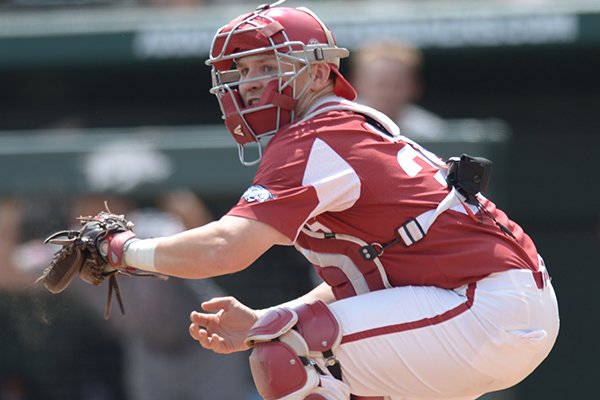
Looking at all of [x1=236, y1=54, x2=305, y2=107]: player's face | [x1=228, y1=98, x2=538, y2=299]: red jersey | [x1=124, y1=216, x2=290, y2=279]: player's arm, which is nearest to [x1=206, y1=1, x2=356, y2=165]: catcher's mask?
[x1=236, y1=54, x2=305, y2=107]: player's face

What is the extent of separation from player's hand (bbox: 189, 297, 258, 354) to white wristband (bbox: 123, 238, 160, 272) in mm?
340

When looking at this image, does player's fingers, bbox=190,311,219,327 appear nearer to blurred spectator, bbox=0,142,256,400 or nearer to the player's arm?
the player's arm

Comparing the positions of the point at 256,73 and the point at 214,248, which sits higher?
the point at 256,73

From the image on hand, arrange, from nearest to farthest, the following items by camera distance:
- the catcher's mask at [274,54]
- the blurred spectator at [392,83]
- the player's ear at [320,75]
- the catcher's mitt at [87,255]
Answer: the catcher's mitt at [87,255] → the catcher's mask at [274,54] → the player's ear at [320,75] → the blurred spectator at [392,83]

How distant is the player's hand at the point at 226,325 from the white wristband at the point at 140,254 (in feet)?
1.12

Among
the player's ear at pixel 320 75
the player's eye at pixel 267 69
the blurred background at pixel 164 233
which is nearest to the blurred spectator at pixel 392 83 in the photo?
the blurred background at pixel 164 233

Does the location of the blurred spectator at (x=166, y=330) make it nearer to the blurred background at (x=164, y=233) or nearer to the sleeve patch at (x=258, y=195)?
the blurred background at (x=164, y=233)

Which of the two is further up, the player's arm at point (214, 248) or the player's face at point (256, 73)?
the player's face at point (256, 73)

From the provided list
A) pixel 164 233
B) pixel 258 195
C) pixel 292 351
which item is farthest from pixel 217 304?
pixel 164 233

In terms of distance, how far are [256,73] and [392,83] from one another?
2709 millimetres

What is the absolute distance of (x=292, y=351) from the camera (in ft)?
12.0

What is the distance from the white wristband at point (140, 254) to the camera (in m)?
3.64

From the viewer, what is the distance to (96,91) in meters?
8.12

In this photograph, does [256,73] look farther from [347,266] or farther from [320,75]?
[347,266]
